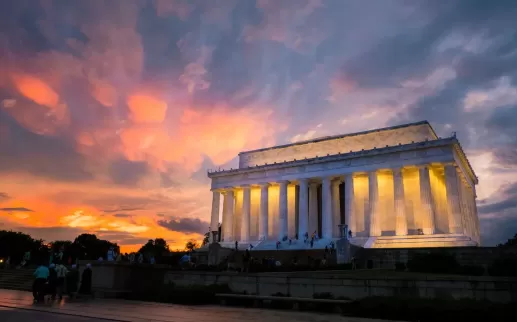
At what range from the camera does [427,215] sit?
1930 inches

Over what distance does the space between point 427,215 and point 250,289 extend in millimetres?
36115

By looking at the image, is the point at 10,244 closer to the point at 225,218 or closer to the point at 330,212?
the point at 225,218

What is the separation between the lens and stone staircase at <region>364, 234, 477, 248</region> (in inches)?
1775

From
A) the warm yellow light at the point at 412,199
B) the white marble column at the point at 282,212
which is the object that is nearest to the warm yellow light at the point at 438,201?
the warm yellow light at the point at 412,199

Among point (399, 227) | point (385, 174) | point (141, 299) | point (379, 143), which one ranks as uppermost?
point (379, 143)

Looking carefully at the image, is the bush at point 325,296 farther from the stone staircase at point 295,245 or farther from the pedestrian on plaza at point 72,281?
the stone staircase at point 295,245

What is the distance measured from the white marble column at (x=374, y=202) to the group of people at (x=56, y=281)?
37993mm

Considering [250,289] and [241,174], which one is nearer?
[250,289]

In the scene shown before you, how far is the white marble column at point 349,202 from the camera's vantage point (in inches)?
2121

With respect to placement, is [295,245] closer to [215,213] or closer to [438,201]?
[215,213]

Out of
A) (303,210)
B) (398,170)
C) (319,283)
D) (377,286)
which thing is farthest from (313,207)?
(377,286)

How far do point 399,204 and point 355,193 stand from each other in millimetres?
7561

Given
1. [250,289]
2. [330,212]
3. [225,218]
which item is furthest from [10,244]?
[250,289]

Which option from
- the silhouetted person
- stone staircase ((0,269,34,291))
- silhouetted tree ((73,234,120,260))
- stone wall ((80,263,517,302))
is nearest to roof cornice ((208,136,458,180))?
stone wall ((80,263,517,302))
